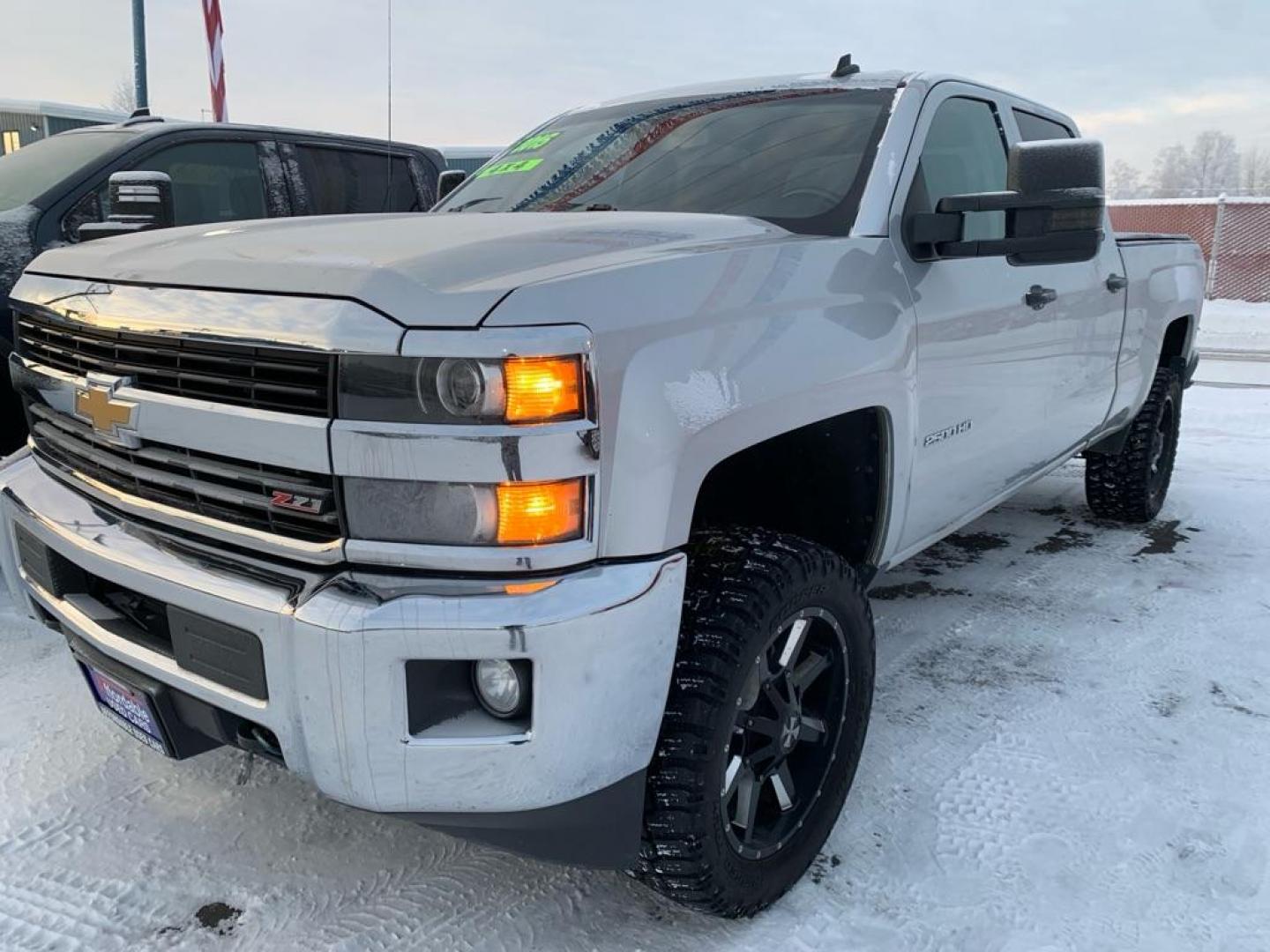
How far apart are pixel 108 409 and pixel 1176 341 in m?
4.84

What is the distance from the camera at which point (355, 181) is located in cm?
527

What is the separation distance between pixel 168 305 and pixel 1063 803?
2.28 meters

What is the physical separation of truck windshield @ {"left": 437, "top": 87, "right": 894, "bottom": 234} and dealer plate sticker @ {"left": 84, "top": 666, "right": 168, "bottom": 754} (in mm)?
1646

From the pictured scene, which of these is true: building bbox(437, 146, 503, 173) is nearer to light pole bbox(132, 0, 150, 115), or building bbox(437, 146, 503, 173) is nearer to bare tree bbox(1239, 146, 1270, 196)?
light pole bbox(132, 0, 150, 115)

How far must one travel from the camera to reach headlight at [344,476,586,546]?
1.59m

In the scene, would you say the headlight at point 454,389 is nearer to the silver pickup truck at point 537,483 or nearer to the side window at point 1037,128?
the silver pickup truck at point 537,483

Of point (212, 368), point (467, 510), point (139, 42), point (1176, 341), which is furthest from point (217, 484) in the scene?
point (139, 42)

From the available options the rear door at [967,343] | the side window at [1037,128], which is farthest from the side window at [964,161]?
the side window at [1037,128]

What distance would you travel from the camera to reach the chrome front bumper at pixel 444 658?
1.57 metres

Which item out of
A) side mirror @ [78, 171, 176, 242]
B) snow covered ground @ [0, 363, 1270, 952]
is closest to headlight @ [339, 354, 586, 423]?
snow covered ground @ [0, 363, 1270, 952]

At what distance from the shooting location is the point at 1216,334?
14.7m

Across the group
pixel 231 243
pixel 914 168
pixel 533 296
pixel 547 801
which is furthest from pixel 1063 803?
pixel 231 243

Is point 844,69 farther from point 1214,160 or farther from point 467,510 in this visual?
point 1214,160

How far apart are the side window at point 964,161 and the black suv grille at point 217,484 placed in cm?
175
